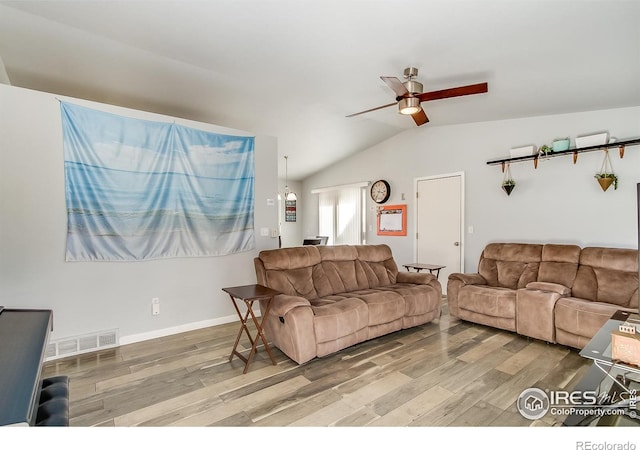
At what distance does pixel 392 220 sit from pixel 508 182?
2.19m

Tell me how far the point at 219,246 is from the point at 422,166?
3.78m

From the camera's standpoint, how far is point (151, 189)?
11.0ft

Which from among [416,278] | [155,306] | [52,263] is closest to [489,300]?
[416,278]

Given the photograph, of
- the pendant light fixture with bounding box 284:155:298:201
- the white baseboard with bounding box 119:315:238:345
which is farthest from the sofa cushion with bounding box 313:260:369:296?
the pendant light fixture with bounding box 284:155:298:201

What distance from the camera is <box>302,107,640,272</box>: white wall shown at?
3.54 m

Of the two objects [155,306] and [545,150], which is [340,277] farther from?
[545,150]

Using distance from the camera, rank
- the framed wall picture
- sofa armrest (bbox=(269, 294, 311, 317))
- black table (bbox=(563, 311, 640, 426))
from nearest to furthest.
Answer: black table (bbox=(563, 311, 640, 426)) < sofa armrest (bbox=(269, 294, 311, 317)) < the framed wall picture

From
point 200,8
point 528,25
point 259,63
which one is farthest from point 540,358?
point 200,8

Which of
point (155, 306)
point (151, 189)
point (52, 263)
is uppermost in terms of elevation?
point (151, 189)

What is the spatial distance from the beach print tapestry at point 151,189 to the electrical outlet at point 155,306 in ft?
1.59

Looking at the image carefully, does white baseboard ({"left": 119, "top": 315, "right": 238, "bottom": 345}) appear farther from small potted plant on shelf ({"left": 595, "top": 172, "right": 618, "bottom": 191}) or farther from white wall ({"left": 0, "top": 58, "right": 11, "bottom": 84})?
small potted plant on shelf ({"left": 595, "top": 172, "right": 618, "bottom": 191})

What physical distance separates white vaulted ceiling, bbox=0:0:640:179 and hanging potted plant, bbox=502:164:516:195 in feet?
2.74
